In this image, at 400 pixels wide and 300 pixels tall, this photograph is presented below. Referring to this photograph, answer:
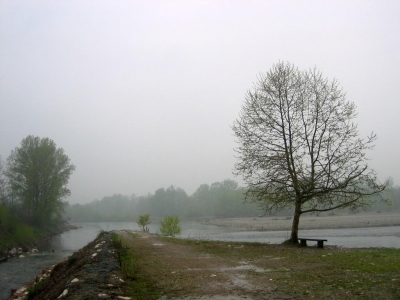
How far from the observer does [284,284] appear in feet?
27.3

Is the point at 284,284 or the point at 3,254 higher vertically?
the point at 284,284

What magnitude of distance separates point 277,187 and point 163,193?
393 ft

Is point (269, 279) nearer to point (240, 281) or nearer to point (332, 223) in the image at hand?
point (240, 281)

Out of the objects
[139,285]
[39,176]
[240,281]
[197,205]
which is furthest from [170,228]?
Result: [197,205]

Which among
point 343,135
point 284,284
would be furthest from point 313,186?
point 284,284

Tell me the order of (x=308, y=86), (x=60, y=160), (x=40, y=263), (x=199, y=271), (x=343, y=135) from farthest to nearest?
1. (x=60, y=160)
2. (x=40, y=263)
3. (x=308, y=86)
4. (x=343, y=135)
5. (x=199, y=271)

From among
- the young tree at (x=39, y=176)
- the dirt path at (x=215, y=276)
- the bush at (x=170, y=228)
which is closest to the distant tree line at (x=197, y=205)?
the young tree at (x=39, y=176)

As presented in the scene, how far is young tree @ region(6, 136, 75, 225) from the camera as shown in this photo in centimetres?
5244

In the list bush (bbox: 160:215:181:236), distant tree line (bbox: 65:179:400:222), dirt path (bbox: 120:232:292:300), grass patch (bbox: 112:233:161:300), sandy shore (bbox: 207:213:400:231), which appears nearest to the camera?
dirt path (bbox: 120:232:292:300)

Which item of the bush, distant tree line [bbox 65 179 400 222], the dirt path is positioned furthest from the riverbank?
distant tree line [bbox 65 179 400 222]

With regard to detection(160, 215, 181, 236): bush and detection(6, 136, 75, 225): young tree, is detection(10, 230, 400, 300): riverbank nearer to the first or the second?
detection(160, 215, 181, 236): bush

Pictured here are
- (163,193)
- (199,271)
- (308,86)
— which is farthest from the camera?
(163,193)

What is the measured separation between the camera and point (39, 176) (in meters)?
53.8

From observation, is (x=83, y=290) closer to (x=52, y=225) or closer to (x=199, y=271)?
(x=199, y=271)
